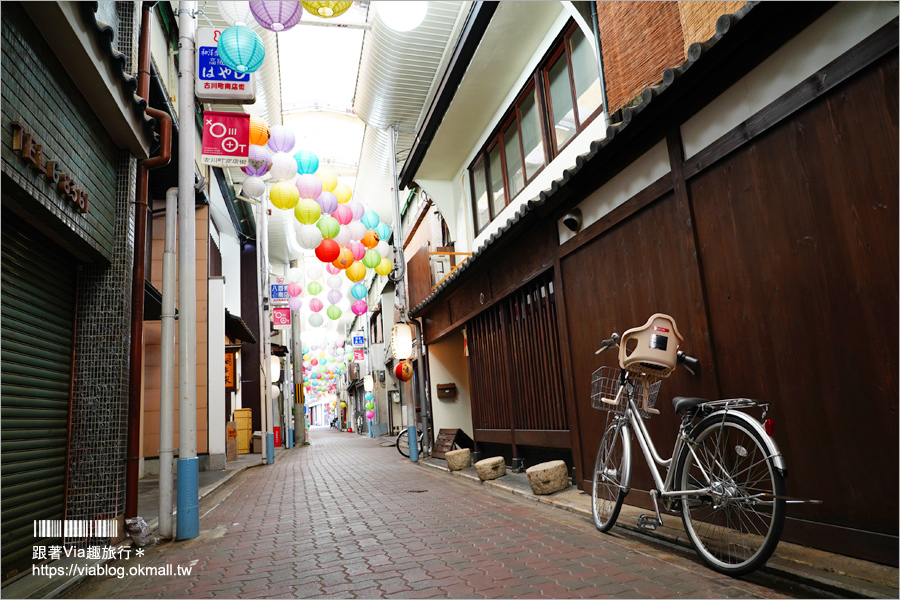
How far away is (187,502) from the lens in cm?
624

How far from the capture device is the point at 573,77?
925cm

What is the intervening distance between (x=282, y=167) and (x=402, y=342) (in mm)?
7009

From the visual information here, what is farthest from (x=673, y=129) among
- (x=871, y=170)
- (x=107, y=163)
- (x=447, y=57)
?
(x=447, y=57)

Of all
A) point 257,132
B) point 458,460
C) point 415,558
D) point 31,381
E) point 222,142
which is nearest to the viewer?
point 415,558

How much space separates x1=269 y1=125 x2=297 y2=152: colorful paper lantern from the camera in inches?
475

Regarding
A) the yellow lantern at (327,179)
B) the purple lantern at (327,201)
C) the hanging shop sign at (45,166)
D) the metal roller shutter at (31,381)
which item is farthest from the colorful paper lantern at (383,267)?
the hanging shop sign at (45,166)

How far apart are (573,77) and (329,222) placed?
7116mm

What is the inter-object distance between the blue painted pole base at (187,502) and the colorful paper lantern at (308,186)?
7763mm

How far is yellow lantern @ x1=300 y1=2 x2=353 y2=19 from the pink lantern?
705cm

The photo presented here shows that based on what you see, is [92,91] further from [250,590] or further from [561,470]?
[561,470]

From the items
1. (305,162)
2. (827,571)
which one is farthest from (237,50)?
(827,571)

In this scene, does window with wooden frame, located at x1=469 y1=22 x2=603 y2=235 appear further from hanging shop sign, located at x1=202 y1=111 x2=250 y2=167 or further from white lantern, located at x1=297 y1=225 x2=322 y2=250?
hanging shop sign, located at x1=202 y1=111 x2=250 y2=167

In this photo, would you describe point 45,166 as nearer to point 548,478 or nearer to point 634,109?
point 634,109

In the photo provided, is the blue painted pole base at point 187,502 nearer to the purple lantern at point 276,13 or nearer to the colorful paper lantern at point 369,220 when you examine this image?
the purple lantern at point 276,13
